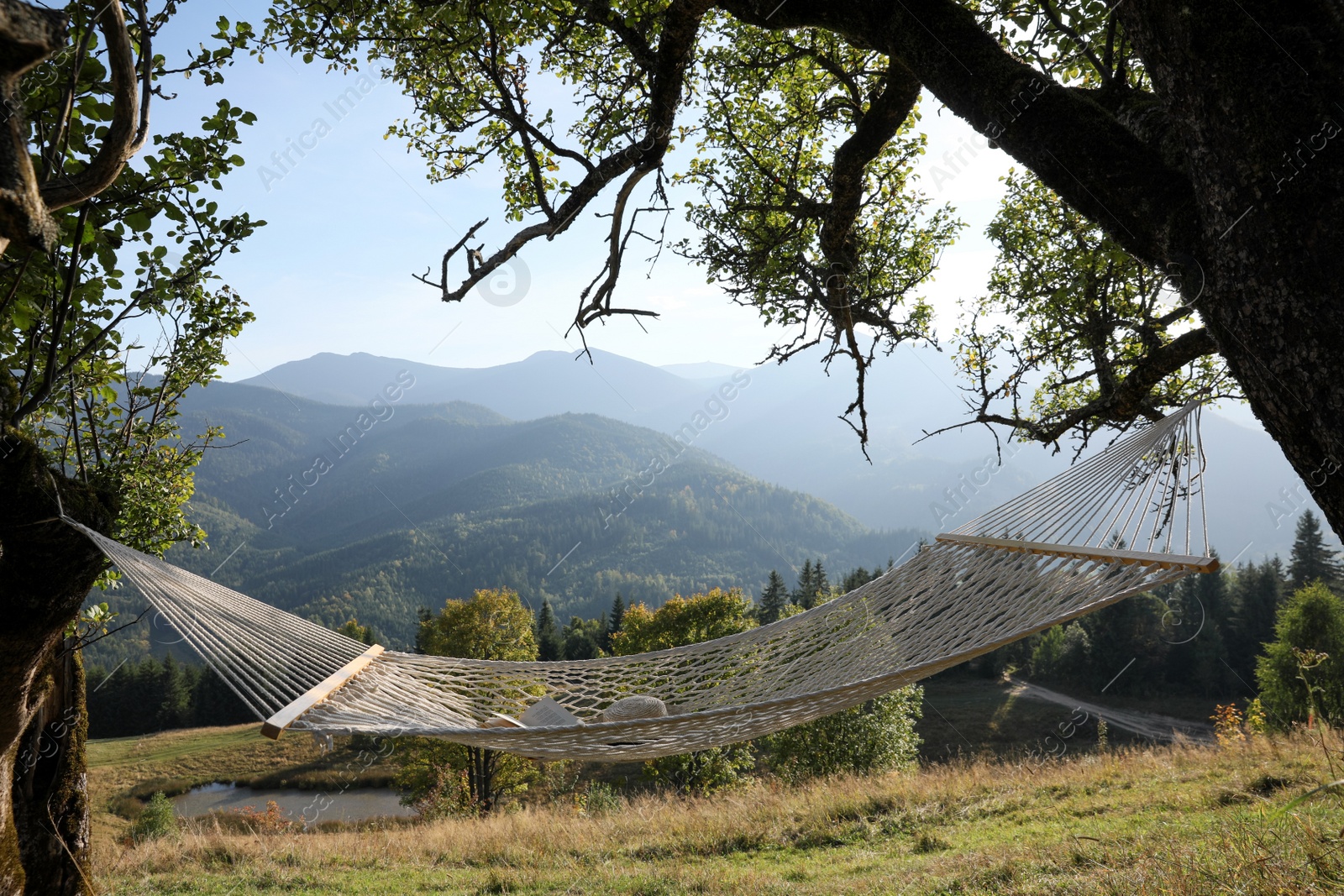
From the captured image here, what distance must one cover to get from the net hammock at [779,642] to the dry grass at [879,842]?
2.58 feet

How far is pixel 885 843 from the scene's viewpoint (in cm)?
374

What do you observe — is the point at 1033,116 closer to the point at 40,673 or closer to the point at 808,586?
the point at 40,673

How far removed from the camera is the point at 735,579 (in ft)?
259

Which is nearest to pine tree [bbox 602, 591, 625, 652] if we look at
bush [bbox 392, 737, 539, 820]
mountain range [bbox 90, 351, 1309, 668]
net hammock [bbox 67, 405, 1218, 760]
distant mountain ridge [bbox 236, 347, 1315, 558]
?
bush [bbox 392, 737, 539, 820]

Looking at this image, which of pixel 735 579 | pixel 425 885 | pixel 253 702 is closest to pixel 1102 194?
pixel 253 702

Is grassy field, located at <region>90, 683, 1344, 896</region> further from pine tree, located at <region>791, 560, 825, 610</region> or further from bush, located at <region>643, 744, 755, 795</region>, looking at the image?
pine tree, located at <region>791, 560, 825, 610</region>

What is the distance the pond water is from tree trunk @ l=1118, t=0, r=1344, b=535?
18097 millimetres

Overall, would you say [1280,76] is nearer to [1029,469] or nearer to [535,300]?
[535,300]

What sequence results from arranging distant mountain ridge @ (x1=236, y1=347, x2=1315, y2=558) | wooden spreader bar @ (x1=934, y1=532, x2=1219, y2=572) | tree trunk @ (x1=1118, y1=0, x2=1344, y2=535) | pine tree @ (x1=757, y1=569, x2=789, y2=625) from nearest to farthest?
1. tree trunk @ (x1=1118, y1=0, x2=1344, y2=535)
2. wooden spreader bar @ (x1=934, y1=532, x2=1219, y2=572)
3. pine tree @ (x1=757, y1=569, x2=789, y2=625)
4. distant mountain ridge @ (x1=236, y1=347, x2=1315, y2=558)

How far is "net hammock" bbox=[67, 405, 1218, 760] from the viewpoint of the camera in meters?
1.92

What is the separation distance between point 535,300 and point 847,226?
1.44 metres

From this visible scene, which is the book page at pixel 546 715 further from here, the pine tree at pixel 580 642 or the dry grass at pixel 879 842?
the pine tree at pixel 580 642

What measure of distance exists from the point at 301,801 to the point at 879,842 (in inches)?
746

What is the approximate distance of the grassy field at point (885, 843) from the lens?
2.52m
